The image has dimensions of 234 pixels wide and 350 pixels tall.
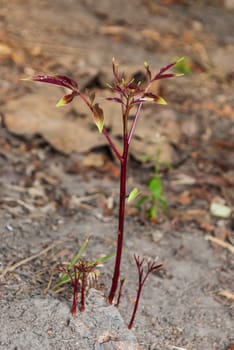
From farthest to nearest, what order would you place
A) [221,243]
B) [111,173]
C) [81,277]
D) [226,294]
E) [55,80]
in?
[111,173], [221,243], [226,294], [81,277], [55,80]

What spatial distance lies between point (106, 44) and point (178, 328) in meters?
3.38

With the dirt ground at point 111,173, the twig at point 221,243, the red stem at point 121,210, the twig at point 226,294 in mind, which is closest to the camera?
the red stem at point 121,210

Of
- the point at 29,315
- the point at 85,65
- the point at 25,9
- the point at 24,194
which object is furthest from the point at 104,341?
the point at 25,9

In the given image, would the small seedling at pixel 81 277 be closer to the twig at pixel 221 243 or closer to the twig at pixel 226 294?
the twig at pixel 226 294

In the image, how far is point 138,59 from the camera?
5605 mm

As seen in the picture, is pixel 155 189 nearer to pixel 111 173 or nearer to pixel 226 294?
pixel 111 173

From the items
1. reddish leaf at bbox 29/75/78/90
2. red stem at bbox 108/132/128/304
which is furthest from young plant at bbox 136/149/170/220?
reddish leaf at bbox 29/75/78/90

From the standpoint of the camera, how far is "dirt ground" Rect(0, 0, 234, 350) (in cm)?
288

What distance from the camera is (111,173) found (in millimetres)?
4125

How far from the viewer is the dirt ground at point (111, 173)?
2.88m

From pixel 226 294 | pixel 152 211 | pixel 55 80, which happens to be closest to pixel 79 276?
pixel 55 80

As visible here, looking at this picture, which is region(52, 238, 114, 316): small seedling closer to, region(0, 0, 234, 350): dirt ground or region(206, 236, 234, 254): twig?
region(0, 0, 234, 350): dirt ground

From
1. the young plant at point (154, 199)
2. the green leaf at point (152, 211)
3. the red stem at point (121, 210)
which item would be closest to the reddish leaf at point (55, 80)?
the red stem at point (121, 210)

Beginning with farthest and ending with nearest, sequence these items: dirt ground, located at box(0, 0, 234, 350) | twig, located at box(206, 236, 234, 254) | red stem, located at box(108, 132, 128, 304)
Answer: twig, located at box(206, 236, 234, 254)
dirt ground, located at box(0, 0, 234, 350)
red stem, located at box(108, 132, 128, 304)
